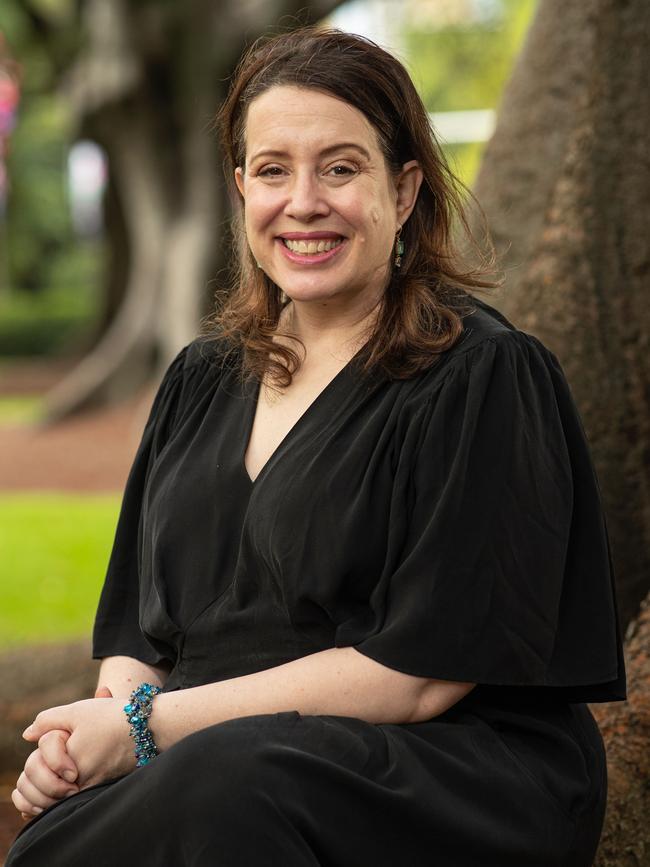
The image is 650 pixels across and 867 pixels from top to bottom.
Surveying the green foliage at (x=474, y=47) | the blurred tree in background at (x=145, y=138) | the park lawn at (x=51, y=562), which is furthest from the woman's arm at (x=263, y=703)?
the green foliage at (x=474, y=47)

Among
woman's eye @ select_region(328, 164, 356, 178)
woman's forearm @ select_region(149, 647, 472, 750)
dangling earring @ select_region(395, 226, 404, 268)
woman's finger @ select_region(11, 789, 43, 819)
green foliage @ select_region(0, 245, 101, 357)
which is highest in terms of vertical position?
green foliage @ select_region(0, 245, 101, 357)

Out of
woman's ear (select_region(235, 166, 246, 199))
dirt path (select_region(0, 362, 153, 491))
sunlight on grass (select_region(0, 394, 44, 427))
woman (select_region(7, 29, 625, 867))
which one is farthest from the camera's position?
sunlight on grass (select_region(0, 394, 44, 427))

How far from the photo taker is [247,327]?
3.02m

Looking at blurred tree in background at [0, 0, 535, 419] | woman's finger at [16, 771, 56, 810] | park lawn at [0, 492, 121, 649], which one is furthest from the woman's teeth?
blurred tree in background at [0, 0, 535, 419]

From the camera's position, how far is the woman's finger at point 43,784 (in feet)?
8.00

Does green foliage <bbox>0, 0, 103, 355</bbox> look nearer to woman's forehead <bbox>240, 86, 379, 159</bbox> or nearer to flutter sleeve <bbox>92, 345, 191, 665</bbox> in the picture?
Answer: flutter sleeve <bbox>92, 345, 191, 665</bbox>

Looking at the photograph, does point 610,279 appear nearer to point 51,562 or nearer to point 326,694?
point 326,694

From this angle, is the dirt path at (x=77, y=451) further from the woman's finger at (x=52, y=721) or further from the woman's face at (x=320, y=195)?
the woman's finger at (x=52, y=721)

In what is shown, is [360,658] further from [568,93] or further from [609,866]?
[568,93]

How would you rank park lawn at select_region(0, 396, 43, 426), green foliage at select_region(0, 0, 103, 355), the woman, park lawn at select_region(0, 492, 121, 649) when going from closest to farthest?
the woman, park lawn at select_region(0, 492, 121, 649), park lawn at select_region(0, 396, 43, 426), green foliage at select_region(0, 0, 103, 355)

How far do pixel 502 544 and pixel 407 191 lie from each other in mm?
818

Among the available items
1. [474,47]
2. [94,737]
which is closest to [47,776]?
[94,737]

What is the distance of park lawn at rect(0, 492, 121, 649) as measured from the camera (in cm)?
813

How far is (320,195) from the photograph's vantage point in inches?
104
